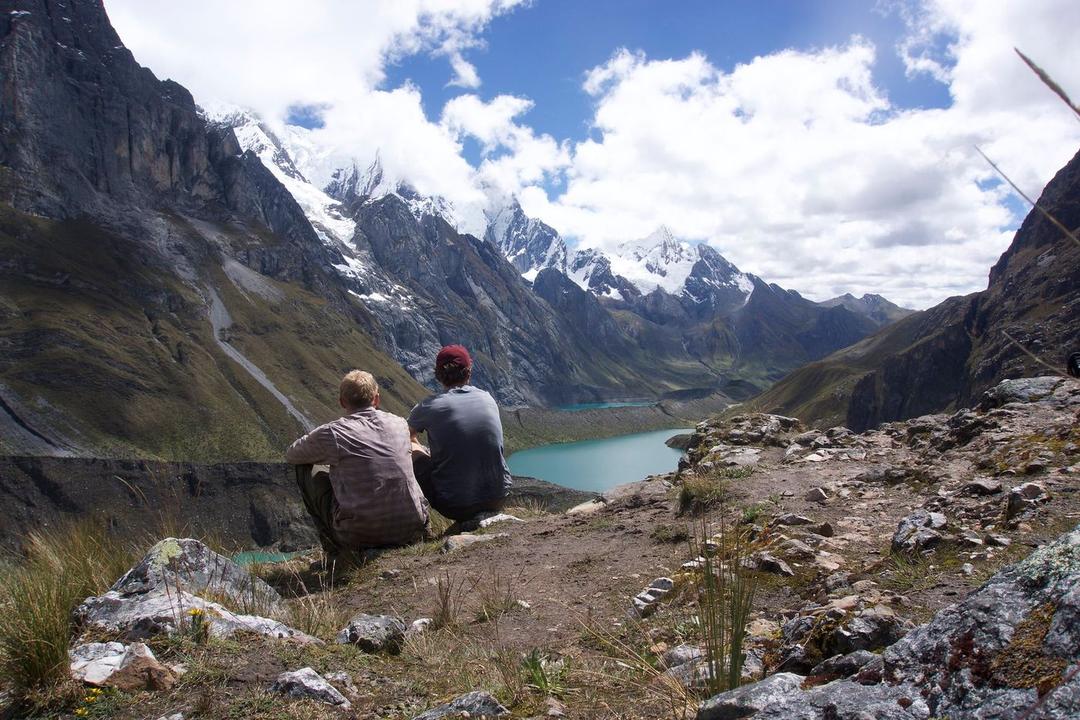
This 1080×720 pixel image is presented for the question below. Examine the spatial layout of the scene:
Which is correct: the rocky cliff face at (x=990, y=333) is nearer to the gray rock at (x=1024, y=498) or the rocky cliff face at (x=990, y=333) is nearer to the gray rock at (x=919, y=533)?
the gray rock at (x=1024, y=498)

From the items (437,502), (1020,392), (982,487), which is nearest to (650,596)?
(982,487)

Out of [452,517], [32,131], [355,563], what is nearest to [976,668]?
[355,563]

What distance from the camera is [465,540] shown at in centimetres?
766

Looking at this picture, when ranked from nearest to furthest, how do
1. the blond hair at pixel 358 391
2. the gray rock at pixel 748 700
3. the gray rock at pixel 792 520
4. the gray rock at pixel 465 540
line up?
the gray rock at pixel 748 700 → the gray rock at pixel 792 520 → the blond hair at pixel 358 391 → the gray rock at pixel 465 540

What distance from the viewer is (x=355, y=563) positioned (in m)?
6.84

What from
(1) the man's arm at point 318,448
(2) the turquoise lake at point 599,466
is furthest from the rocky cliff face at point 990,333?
(1) the man's arm at point 318,448

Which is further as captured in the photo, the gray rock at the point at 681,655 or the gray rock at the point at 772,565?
the gray rock at the point at 772,565

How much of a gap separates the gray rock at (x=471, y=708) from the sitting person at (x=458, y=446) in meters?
5.38

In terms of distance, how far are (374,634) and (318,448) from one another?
108 inches

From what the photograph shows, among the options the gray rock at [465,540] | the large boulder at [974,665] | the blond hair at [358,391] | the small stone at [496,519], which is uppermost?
the blond hair at [358,391]

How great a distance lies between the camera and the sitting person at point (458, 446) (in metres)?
8.58

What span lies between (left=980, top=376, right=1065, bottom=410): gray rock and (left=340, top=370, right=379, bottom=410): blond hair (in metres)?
10.6

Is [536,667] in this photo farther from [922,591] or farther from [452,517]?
[452,517]

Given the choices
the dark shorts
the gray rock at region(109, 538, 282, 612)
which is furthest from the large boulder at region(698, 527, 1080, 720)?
the dark shorts
